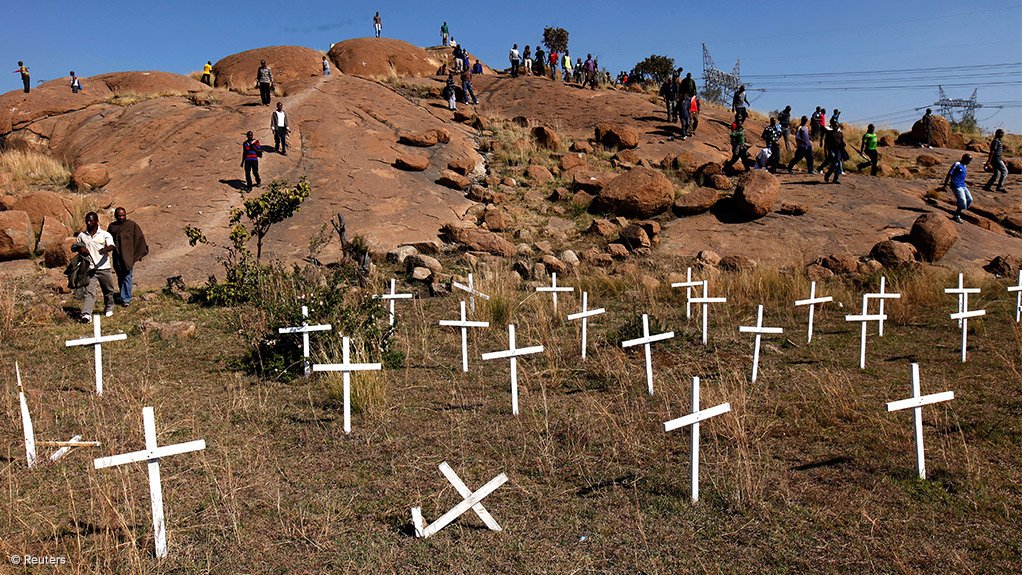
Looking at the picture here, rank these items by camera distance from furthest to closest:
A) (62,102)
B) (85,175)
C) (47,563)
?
(62,102)
(85,175)
(47,563)

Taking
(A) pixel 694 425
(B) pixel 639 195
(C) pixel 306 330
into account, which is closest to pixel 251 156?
(B) pixel 639 195

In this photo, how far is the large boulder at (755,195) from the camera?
58.3ft

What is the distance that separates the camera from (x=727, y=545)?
4.29 metres

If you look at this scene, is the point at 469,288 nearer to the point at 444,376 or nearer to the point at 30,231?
the point at 444,376

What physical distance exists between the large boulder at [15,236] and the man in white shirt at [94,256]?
4974 mm

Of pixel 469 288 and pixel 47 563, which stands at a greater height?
pixel 469 288

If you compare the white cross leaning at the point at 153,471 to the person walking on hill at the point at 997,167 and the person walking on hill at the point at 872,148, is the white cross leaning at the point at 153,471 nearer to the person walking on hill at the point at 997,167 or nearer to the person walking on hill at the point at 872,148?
the person walking on hill at the point at 872,148

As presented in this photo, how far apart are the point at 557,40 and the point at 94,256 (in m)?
48.8

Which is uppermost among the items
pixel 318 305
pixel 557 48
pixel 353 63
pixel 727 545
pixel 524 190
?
pixel 557 48

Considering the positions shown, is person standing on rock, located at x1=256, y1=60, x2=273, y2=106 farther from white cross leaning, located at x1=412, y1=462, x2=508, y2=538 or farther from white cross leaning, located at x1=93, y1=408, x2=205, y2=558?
white cross leaning, located at x1=412, y1=462, x2=508, y2=538

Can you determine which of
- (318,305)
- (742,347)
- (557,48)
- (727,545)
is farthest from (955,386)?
(557,48)

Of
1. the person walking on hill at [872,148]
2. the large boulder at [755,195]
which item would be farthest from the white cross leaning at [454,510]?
the person walking on hill at [872,148]

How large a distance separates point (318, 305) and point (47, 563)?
540 cm

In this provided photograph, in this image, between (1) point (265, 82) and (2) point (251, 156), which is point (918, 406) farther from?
(1) point (265, 82)
